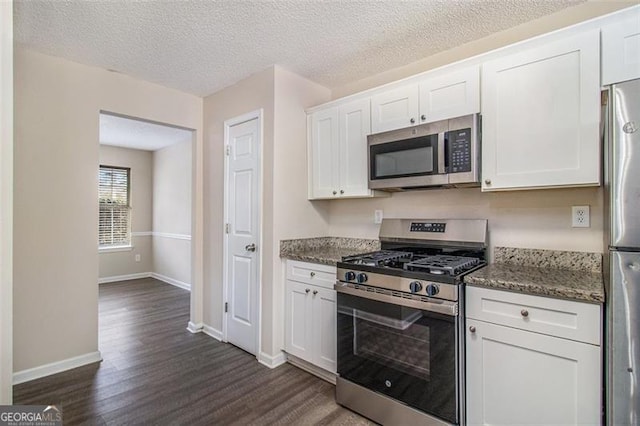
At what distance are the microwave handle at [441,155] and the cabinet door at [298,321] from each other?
4.35 feet

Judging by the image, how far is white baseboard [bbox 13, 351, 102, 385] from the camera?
2414 mm

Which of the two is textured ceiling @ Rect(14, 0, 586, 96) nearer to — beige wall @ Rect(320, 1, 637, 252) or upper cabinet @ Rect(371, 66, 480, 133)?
beige wall @ Rect(320, 1, 637, 252)

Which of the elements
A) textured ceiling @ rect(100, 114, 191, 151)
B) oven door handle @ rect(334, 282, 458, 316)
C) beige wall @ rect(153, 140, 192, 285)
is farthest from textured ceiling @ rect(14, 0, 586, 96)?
beige wall @ rect(153, 140, 192, 285)

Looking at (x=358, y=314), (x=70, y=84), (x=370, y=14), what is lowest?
(x=358, y=314)

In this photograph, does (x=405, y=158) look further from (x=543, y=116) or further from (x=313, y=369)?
(x=313, y=369)

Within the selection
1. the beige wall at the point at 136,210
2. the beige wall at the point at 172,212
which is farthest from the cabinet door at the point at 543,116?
the beige wall at the point at 136,210

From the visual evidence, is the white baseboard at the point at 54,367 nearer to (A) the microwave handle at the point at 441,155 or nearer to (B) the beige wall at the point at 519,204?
(B) the beige wall at the point at 519,204

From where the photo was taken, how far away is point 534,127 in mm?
1782

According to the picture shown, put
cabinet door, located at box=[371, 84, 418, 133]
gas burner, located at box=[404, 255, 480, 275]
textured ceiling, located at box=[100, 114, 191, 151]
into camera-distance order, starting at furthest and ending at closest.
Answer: textured ceiling, located at box=[100, 114, 191, 151] → cabinet door, located at box=[371, 84, 418, 133] → gas burner, located at box=[404, 255, 480, 275]

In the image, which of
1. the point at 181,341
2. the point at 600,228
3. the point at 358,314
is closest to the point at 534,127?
the point at 600,228

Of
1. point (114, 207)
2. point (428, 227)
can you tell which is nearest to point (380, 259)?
point (428, 227)

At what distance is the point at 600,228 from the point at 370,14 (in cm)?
187

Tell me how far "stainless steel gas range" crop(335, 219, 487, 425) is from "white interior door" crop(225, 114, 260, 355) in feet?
3.40

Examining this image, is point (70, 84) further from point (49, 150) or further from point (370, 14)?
point (370, 14)
